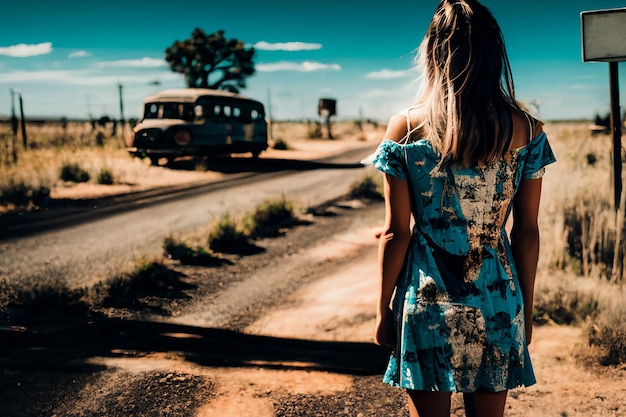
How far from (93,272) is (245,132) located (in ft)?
44.3

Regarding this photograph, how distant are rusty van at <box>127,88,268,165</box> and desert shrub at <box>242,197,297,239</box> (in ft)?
24.4

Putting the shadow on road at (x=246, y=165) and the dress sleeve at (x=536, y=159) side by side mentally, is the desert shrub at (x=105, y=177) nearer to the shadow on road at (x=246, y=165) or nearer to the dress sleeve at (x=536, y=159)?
the shadow on road at (x=246, y=165)

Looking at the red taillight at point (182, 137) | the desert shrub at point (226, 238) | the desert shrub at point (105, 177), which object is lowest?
the desert shrub at point (226, 238)

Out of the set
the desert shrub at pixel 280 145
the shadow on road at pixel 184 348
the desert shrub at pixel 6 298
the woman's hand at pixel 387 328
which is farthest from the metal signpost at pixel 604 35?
the desert shrub at pixel 280 145

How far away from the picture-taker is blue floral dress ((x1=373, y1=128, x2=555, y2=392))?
155 centimetres

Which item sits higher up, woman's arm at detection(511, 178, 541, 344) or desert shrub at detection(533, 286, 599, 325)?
woman's arm at detection(511, 178, 541, 344)

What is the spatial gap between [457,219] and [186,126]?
52.8ft

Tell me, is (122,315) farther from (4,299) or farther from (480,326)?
(480,326)

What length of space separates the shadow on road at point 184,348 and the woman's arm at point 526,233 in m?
2.60

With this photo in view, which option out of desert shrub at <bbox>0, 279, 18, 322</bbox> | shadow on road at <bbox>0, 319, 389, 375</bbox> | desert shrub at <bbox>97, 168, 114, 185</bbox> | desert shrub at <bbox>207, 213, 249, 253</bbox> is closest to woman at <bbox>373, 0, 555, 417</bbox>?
shadow on road at <bbox>0, 319, 389, 375</bbox>

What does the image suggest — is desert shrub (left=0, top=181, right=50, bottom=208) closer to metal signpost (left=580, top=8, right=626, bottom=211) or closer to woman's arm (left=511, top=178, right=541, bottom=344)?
→ metal signpost (left=580, top=8, right=626, bottom=211)

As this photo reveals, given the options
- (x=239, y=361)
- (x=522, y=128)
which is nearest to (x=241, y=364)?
(x=239, y=361)

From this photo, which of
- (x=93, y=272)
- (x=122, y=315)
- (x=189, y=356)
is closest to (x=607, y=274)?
(x=189, y=356)

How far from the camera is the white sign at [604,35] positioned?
16.5 ft
